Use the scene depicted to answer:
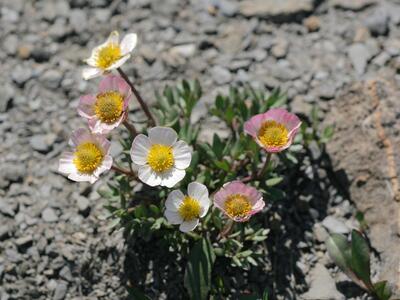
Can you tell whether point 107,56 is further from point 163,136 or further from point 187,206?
point 187,206

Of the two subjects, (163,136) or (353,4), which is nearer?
(163,136)

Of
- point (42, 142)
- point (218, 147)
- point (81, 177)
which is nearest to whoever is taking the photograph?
point (81, 177)

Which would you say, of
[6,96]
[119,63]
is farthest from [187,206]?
[6,96]

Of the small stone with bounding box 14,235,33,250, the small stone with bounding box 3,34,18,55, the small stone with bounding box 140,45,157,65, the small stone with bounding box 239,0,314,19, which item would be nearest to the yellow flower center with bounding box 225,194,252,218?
the small stone with bounding box 14,235,33,250

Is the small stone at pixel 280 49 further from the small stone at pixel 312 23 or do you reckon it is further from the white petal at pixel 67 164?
the white petal at pixel 67 164

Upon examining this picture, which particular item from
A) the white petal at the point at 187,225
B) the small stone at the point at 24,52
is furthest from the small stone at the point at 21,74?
the white petal at the point at 187,225

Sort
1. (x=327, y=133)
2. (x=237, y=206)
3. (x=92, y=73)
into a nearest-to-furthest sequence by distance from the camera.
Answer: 1. (x=237, y=206)
2. (x=92, y=73)
3. (x=327, y=133)

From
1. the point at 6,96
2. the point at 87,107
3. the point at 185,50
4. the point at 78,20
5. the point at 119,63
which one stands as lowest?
the point at 6,96

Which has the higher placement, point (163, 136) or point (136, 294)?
point (163, 136)
